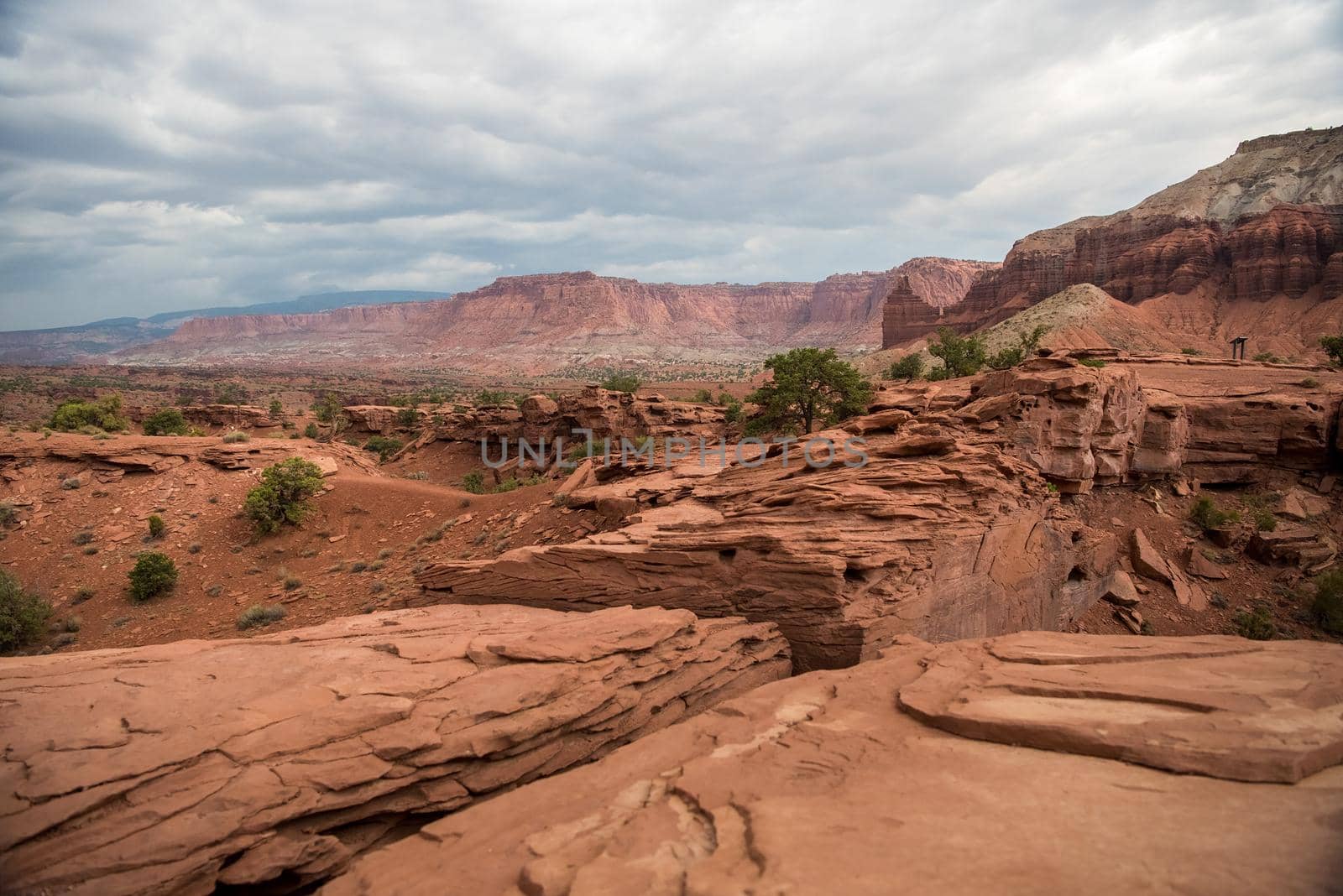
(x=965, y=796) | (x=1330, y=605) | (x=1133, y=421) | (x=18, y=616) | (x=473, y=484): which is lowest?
(x=1330, y=605)

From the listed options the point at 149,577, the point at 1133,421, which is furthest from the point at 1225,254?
the point at 149,577

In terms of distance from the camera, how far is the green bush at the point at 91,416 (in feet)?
116

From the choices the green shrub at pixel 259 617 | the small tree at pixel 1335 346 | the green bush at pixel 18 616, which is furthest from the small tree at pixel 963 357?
the green bush at pixel 18 616

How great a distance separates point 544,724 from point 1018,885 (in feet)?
16.1

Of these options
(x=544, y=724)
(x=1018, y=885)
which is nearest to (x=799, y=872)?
(x=1018, y=885)

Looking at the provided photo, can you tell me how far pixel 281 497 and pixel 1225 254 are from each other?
314 ft

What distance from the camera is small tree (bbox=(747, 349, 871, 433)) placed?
1113 inches

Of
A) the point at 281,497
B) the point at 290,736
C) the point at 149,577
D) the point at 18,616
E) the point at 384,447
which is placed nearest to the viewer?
the point at 290,736

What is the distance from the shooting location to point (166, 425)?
128ft

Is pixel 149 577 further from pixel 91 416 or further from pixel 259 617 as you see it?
pixel 91 416

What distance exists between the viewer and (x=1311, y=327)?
55750 mm

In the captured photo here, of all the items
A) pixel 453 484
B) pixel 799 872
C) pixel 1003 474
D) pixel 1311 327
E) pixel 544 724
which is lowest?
pixel 453 484

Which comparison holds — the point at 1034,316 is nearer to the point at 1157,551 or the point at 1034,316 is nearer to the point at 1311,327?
the point at 1311,327

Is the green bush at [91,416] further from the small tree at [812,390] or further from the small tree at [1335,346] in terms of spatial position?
the small tree at [1335,346]
